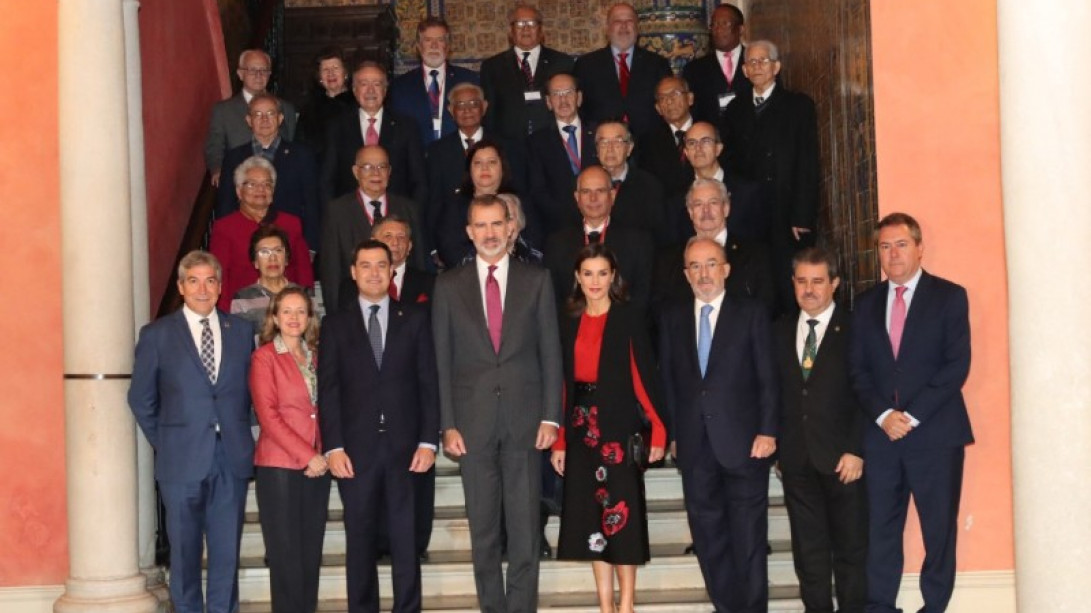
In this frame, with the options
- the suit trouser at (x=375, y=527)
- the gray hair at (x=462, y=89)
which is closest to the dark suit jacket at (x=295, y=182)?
the gray hair at (x=462, y=89)

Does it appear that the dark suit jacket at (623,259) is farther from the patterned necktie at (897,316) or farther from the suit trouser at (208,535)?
the suit trouser at (208,535)

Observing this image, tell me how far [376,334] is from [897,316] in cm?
212

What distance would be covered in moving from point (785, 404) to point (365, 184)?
230cm

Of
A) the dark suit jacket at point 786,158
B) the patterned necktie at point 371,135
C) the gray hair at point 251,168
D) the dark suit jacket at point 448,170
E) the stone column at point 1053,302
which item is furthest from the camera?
the patterned necktie at point 371,135

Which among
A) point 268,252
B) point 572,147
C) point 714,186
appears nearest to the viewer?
point 268,252

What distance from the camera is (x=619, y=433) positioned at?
577 cm

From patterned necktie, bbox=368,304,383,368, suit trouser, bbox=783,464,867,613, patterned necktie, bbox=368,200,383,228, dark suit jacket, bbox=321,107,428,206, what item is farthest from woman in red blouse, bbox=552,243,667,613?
dark suit jacket, bbox=321,107,428,206

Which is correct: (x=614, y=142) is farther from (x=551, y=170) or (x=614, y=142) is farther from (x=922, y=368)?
(x=922, y=368)

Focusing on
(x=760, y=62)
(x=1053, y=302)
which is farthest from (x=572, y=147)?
(x=1053, y=302)

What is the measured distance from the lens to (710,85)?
8.12 metres

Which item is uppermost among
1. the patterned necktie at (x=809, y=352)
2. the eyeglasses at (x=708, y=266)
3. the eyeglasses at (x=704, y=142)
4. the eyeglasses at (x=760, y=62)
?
the eyeglasses at (x=760, y=62)

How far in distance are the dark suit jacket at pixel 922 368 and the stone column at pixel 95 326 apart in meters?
3.04

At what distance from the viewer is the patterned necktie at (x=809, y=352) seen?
5914 millimetres

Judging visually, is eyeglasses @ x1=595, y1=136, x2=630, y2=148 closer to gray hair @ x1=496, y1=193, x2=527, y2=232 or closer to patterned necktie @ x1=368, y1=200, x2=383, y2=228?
gray hair @ x1=496, y1=193, x2=527, y2=232
